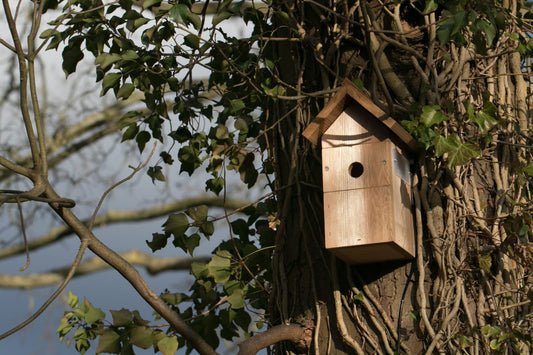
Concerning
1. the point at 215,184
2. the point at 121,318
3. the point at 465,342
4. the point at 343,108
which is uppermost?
the point at 343,108

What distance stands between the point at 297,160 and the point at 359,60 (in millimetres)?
390

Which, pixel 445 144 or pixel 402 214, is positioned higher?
pixel 445 144

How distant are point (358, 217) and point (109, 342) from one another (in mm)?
930

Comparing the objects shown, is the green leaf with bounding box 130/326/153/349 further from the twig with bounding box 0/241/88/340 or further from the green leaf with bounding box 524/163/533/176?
the green leaf with bounding box 524/163/533/176

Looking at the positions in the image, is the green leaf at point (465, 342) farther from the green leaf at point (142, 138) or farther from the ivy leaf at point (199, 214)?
the green leaf at point (142, 138)

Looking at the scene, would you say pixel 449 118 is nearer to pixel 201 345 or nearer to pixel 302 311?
pixel 302 311

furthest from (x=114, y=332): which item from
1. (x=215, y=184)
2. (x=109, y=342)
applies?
(x=215, y=184)

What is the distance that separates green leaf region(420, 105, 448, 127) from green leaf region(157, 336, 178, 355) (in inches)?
40.6

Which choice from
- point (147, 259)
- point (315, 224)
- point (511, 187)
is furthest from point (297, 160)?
point (147, 259)

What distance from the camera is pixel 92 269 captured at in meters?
7.04

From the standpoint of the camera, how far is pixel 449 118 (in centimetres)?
229

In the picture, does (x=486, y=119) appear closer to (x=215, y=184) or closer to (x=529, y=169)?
(x=529, y=169)

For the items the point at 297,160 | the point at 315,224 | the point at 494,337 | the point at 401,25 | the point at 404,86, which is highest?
the point at 401,25

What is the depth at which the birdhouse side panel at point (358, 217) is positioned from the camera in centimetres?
218
